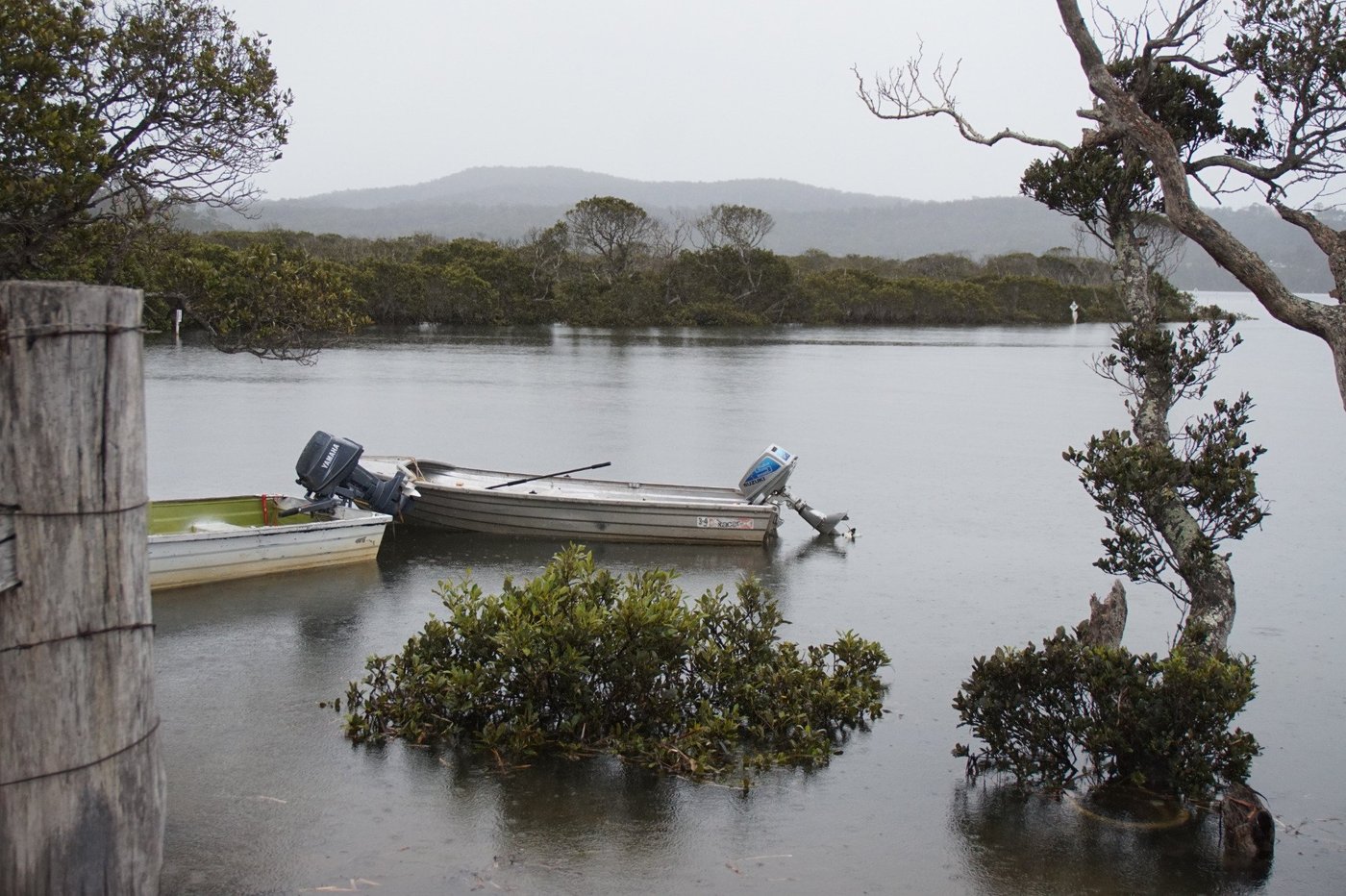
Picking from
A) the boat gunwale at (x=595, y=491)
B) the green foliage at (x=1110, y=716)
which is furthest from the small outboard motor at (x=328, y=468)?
the green foliage at (x=1110, y=716)

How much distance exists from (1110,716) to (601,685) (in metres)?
3.10

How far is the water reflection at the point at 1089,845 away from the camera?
6.16 metres

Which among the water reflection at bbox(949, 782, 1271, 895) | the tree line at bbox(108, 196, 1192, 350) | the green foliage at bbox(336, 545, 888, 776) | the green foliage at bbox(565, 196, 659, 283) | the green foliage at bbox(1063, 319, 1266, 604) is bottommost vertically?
the water reflection at bbox(949, 782, 1271, 895)

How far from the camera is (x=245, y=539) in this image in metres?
11.7

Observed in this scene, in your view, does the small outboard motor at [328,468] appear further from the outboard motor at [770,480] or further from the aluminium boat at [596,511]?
the outboard motor at [770,480]

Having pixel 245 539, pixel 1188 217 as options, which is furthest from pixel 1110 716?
pixel 245 539

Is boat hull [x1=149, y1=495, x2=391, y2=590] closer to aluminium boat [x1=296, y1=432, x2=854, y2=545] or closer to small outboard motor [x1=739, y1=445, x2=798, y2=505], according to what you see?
aluminium boat [x1=296, y1=432, x2=854, y2=545]

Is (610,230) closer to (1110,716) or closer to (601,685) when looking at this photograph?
(601,685)

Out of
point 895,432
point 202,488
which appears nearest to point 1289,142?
point 202,488

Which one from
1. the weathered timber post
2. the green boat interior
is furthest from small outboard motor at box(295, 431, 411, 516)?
the weathered timber post

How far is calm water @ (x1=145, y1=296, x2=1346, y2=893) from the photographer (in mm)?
6160

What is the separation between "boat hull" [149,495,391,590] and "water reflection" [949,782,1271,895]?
288 inches

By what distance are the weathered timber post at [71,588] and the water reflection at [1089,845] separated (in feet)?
14.0

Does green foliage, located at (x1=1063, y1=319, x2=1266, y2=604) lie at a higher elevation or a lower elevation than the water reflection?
higher
